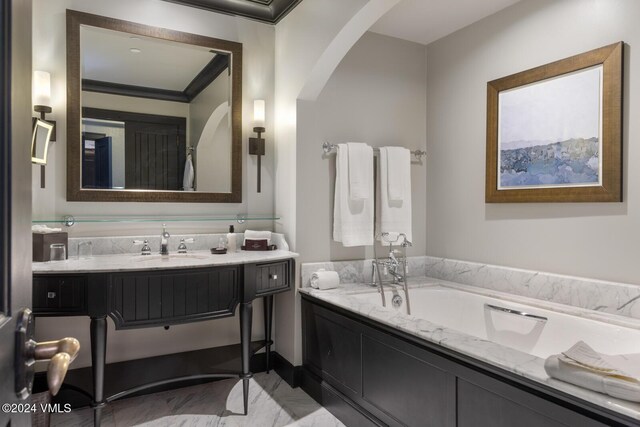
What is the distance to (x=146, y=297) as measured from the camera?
2.05 metres

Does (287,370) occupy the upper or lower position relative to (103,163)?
lower

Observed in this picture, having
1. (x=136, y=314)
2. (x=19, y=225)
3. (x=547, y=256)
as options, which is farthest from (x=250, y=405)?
(x=19, y=225)

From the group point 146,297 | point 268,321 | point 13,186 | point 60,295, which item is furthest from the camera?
point 268,321

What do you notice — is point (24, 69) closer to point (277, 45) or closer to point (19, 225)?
point (19, 225)

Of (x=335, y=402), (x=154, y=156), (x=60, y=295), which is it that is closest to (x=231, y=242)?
(x=154, y=156)

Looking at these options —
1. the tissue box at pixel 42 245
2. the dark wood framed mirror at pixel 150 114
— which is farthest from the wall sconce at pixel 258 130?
the tissue box at pixel 42 245

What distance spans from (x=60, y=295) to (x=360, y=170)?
1861 millimetres

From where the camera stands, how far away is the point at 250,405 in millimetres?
2449

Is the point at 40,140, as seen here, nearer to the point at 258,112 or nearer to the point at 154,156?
the point at 154,156

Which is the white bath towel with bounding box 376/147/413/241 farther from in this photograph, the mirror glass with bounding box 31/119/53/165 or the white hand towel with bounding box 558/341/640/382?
the mirror glass with bounding box 31/119/53/165

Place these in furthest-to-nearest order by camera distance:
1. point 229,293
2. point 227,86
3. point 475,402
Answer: point 227,86
point 229,293
point 475,402

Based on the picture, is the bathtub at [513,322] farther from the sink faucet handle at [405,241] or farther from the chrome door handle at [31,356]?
the chrome door handle at [31,356]

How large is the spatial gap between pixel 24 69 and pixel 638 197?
2.49m

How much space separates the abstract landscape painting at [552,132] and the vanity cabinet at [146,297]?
5.52 ft
